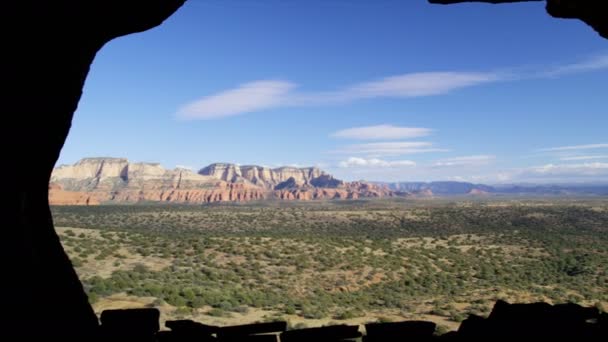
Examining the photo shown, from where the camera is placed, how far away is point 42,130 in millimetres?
7930

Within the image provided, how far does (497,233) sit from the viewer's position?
71.6 meters

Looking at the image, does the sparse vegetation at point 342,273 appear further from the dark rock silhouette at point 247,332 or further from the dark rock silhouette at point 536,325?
the dark rock silhouette at point 247,332

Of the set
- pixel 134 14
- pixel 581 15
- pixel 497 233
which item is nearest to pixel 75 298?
pixel 134 14

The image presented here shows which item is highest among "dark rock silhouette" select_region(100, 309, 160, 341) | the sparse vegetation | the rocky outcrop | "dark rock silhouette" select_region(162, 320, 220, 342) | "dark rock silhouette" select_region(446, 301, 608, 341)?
"dark rock silhouette" select_region(446, 301, 608, 341)

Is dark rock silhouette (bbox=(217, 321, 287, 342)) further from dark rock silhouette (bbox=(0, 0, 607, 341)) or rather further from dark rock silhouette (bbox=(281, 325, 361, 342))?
dark rock silhouette (bbox=(0, 0, 607, 341))

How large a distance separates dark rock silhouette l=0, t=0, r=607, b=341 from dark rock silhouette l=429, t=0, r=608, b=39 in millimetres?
36

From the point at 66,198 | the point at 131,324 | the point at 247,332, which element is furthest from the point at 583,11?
the point at 66,198

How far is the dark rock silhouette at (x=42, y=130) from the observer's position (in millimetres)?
6941

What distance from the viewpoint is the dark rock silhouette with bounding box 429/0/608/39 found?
29.6ft

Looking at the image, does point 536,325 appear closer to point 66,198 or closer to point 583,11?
Answer: point 583,11

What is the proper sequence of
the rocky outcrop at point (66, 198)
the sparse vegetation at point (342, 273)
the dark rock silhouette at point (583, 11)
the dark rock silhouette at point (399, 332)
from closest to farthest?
the dark rock silhouette at point (399, 332), the dark rock silhouette at point (583, 11), the sparse vegetation at point (342, 273), the rocky outcrop at point (66, 198)

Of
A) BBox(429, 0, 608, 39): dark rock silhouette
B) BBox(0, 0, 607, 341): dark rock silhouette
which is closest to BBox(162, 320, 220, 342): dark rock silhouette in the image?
BBox(0, 0, 607, 341): dark rock silhouette

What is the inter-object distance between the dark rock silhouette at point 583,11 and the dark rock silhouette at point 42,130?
4 centimetres

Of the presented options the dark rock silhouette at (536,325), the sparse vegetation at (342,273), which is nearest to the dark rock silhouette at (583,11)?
the dark rock silhouette at (536,325)
